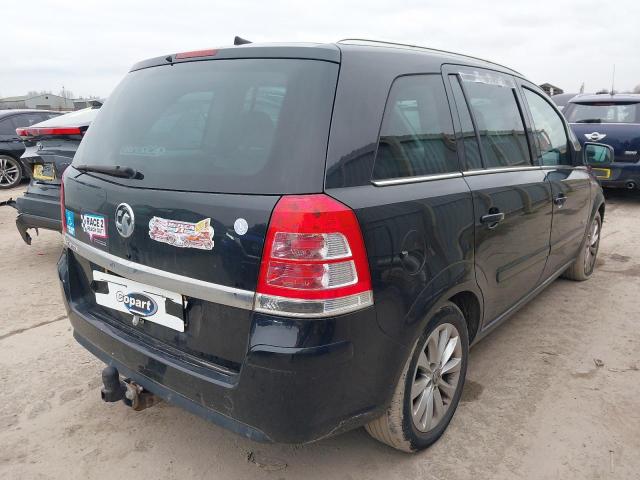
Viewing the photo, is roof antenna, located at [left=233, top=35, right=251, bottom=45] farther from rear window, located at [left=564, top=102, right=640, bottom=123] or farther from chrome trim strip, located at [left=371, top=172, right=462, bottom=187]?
rear window, located at [left=564, top=102, right=640, bottom=123]

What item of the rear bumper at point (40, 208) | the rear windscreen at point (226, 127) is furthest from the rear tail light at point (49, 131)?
the rear windscreen at point (226, 127)

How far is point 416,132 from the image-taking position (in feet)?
7.05

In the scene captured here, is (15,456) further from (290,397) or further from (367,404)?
(367,404)

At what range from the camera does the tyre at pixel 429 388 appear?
82.0 inches

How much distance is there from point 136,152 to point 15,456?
144 cm

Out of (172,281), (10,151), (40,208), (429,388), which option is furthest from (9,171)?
(429,388)

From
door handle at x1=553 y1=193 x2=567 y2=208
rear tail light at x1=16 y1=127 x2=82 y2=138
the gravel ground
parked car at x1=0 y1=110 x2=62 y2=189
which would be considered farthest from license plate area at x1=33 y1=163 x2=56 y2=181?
parked car at x1=0 y1=110 x2=62 y2=189

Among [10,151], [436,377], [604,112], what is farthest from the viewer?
[10,151]

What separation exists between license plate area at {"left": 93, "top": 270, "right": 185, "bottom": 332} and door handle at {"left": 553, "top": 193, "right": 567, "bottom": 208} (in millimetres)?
2512

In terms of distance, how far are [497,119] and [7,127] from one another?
33.3ft

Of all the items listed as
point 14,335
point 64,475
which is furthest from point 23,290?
point 64,475

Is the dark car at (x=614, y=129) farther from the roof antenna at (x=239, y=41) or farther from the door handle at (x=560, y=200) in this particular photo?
the roof antenna at (x=239, y=41)

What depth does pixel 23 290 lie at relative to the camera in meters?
4.23

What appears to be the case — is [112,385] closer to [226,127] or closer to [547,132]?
[226,127]
